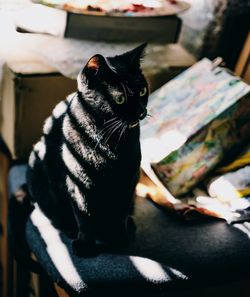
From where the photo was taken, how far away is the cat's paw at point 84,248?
99cm

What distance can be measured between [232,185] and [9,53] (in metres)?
0.78

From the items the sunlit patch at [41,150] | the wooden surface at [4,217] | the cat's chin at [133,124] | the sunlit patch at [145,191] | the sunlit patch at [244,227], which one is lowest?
the wooden surface at [4,217]

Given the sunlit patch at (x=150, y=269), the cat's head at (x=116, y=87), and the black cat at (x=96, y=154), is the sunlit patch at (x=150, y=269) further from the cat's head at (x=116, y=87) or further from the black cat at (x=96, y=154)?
the cat's head at (x=116, y=87)

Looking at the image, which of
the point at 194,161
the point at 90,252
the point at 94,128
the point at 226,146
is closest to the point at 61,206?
the point at 90,252

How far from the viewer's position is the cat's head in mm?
851

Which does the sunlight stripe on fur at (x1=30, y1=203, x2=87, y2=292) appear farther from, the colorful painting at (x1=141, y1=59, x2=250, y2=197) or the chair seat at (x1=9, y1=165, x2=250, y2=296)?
the colorful painting at (x1=141, y1=59, x2=250, y2=197)

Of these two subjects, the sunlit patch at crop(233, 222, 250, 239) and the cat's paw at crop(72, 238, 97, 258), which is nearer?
the cat's paw at crop(72, 238, 97, 258)

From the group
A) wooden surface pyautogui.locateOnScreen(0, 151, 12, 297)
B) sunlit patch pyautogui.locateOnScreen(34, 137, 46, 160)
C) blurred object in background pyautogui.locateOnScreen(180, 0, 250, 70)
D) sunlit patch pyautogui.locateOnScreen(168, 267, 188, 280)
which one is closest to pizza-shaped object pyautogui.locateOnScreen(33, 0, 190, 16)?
blurred object in background pyautogui.locateOnScreen(180, 0, 250, 70)

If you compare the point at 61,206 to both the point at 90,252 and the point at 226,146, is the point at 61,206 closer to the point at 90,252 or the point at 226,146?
the point at 90,252

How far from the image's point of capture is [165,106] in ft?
4.28

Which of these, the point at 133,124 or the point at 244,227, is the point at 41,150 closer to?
the point at 133,124

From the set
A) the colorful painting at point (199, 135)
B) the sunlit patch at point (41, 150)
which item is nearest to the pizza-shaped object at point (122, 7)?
the colorful painting at point (199, 135)

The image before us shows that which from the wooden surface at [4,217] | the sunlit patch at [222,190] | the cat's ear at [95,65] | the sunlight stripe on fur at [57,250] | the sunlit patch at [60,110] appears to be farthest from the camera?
the wooden surface at [4,217]

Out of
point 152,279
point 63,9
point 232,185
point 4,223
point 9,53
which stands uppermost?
point 63,9
